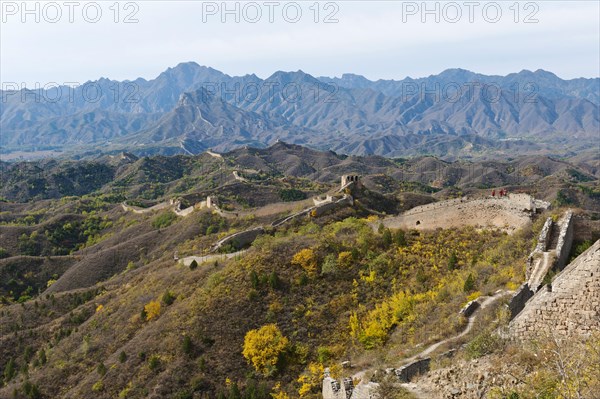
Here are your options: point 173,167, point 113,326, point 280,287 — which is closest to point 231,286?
point 280,287

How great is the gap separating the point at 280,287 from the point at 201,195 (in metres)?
64.4

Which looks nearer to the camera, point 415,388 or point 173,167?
point 415,388

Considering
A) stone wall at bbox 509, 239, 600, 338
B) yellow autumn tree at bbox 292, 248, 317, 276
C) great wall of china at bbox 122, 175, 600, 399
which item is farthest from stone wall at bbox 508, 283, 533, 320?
yellow autumn tree at bbox 292, 248, 317, 276

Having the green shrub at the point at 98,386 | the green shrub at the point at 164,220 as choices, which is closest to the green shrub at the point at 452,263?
the green shrub at the point at 98,386

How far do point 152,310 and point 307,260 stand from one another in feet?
39.2

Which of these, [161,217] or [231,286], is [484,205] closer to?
[231,286]

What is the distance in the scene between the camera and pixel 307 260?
35719 mm

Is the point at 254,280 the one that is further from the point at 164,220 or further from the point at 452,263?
the point at 164,220

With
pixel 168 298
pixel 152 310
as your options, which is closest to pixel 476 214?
pixel 168 298

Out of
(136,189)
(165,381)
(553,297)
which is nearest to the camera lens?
(553,297)

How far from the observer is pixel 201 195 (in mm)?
96812

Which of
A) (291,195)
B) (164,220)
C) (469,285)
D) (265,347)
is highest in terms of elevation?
(469,285)

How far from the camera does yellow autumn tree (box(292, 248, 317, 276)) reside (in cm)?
3522

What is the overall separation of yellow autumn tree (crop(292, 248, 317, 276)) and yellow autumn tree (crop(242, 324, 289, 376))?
5.28 metres
